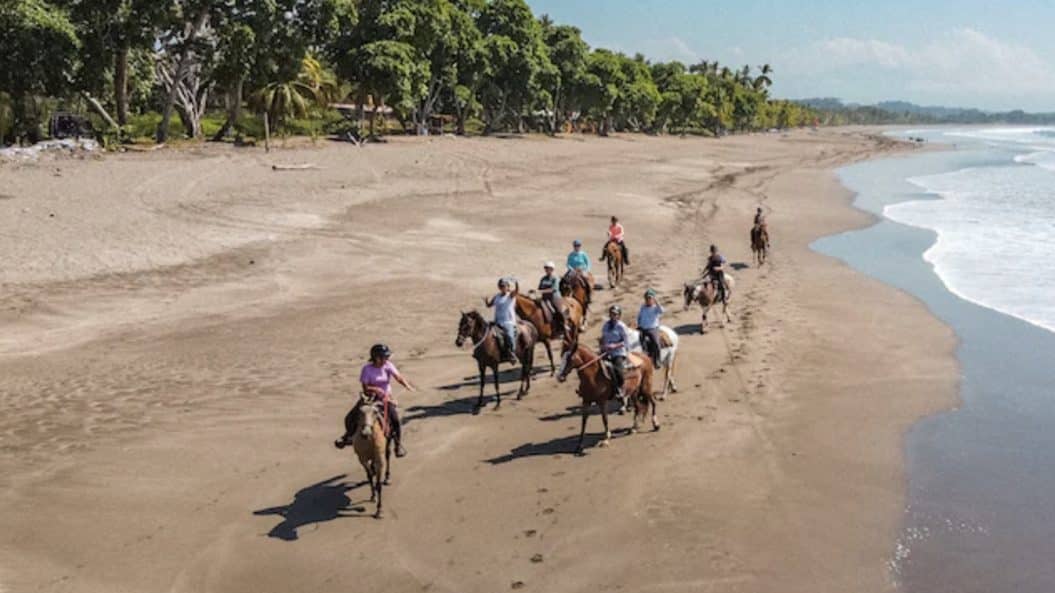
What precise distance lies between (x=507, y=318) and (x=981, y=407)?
8921 millimetres

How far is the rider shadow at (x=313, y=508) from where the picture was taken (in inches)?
393

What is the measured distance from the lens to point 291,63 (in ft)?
165

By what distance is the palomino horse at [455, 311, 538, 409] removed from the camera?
13.5 meters

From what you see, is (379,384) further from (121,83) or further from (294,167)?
(121,83)

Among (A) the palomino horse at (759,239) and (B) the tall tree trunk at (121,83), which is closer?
(A) the palomino horse at (759,239)

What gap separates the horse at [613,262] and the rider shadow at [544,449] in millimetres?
10726

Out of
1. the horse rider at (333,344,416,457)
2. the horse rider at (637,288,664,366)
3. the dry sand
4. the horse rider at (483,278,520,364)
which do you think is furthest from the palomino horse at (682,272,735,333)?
the horse rider at (333,344,416,457)

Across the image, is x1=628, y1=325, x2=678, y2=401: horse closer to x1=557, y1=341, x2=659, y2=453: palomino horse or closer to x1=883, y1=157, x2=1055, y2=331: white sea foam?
x1=557, y1=341, x2=659, y2=453: palomino horse

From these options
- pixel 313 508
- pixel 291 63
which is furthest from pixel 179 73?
pixel 313 508

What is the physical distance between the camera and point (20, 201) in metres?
26.6

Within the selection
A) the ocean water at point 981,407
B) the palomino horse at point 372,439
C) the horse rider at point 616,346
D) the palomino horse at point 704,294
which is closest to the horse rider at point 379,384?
the palomino horse at point 372,439

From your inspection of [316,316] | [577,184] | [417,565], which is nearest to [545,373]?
[316,316]

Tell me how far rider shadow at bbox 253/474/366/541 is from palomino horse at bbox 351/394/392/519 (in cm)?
45

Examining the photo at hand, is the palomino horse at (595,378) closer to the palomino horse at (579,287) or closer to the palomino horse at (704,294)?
the palomino horse at (579,287)
